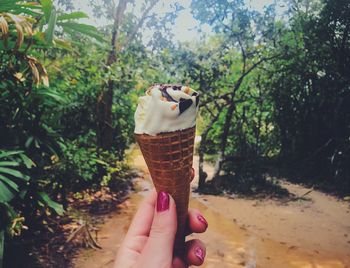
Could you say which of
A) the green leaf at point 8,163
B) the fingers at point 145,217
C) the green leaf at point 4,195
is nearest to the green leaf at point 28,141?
the green leaf at point 8,163

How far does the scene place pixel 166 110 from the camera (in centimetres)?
125

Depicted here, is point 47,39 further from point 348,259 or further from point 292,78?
point 292,78

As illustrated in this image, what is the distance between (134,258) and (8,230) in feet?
6.54

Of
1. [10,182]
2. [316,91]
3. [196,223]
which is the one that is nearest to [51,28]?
[10,182]

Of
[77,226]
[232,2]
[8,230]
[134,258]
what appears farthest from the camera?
[232,2]

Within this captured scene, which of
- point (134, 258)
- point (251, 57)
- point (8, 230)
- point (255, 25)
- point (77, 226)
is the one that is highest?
point (255, 25)

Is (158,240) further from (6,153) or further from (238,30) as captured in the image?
(238,30)

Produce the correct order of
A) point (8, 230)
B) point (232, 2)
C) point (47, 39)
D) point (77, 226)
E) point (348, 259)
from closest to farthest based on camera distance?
point (47, 39), point (8, 230), point (348, 259), point (77, 226), point (232, 2)

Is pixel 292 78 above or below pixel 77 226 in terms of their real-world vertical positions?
above

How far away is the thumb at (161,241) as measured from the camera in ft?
4.28

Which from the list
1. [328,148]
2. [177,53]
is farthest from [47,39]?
[328,148]

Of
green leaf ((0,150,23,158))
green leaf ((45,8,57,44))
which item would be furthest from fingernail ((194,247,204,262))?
green leaf ((0,150,23,158))

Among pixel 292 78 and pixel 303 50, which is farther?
pixel 292 78

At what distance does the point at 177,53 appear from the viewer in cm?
794
